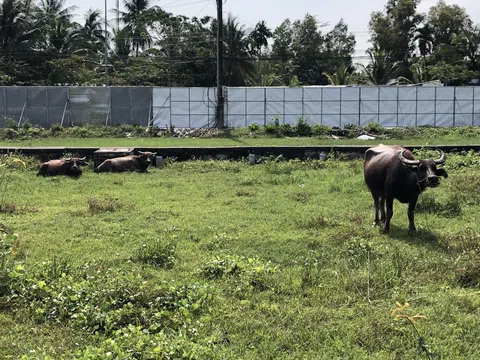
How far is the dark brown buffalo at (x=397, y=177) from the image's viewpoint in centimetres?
683

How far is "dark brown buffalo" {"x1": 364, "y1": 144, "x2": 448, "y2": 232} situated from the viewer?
6.83 m

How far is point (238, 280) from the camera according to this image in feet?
17.0

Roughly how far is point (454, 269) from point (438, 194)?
196 inches

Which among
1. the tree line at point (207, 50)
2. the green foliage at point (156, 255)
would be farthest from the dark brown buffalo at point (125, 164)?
the tree line at point (207, 50)

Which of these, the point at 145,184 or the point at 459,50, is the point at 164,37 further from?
the point at 145,184

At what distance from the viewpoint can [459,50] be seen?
131ft

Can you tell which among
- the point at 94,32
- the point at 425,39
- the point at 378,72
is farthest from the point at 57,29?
the point at 425,39

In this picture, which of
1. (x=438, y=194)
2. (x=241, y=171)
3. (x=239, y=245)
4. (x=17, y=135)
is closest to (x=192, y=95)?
(x=17, y=135)

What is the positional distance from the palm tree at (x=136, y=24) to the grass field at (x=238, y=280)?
36116 mm

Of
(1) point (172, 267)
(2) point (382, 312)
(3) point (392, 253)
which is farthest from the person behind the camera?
(3) point (392, 253)

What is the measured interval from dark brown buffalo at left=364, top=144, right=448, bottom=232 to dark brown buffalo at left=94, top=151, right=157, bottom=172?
25.5 feet

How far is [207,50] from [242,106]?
1363 cm

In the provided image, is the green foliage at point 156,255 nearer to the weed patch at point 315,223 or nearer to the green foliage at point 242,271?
the green foliage at point 242,271

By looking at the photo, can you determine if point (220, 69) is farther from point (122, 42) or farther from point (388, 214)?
point (122, 42)
